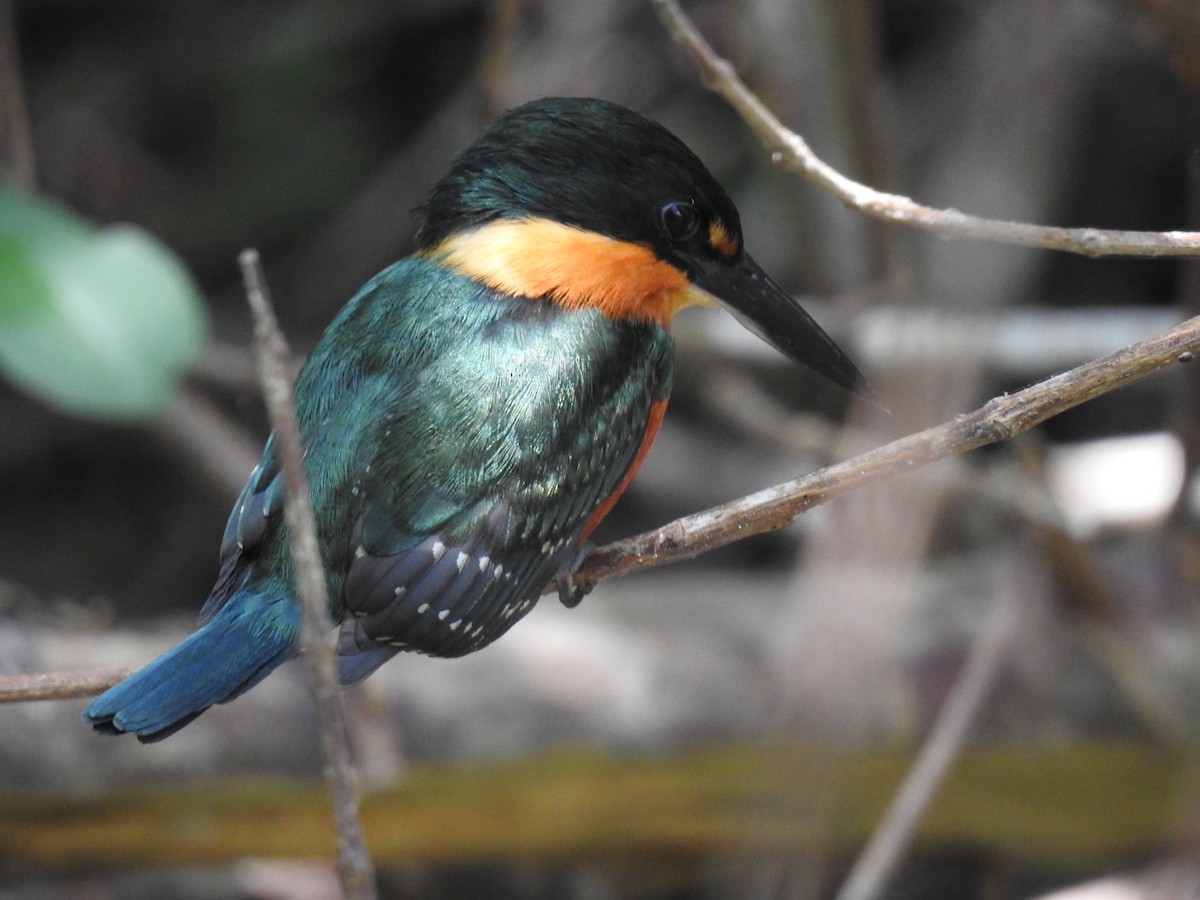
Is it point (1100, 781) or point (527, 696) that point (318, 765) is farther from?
point (1100, 781)

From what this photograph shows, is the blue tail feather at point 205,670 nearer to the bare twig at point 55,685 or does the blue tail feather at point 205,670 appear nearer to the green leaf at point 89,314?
the bare twig at point 55,685

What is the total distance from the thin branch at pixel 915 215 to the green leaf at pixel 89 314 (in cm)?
76

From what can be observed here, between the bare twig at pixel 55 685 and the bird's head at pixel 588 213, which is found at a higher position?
the bird's head at pixel 588 213

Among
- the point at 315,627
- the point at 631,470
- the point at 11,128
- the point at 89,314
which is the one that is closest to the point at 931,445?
the point at 631,470

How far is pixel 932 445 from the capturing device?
1.57 m

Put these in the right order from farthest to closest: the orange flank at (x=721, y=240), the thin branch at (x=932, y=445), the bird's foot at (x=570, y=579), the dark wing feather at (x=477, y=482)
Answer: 1. the orange flank at (x=721, y=240)
2. the bird's foot at (x=570, y=579)
3. the dark wing feather at (x=477, y=482)
4. the thin branch at (x=932, y=445)

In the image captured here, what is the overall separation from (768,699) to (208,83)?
2.49 metres

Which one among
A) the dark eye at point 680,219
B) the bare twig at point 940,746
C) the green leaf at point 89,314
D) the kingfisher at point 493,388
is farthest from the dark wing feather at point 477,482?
the bare twig at point 940,746

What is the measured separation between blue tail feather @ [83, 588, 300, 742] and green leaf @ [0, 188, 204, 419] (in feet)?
1.02

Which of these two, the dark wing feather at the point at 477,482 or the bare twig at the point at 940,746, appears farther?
the bare twig at the point at 940,746

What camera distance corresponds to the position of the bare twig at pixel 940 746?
2.45 metres

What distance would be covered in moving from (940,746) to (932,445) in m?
1.10

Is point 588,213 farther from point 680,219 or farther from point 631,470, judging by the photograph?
point 631,470

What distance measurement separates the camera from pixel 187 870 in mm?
3070
